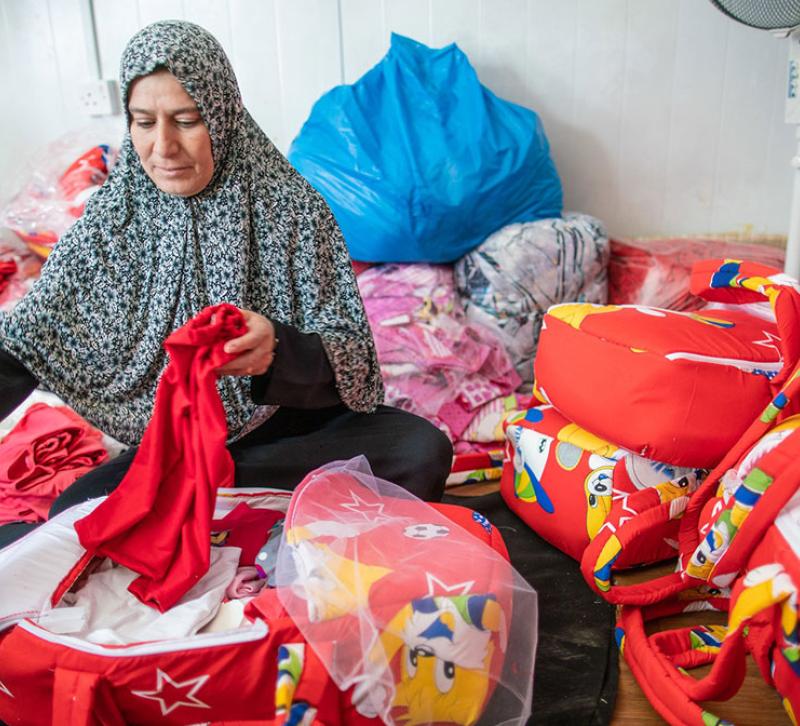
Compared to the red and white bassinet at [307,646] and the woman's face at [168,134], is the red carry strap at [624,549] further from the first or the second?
the woman's face at [168,134]

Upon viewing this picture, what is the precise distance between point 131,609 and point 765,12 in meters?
1.53

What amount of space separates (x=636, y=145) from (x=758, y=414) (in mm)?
1210

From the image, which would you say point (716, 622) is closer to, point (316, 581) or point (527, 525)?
point (527, 525)

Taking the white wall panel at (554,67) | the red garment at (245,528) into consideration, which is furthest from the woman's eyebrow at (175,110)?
the white wall panel at (554,67)

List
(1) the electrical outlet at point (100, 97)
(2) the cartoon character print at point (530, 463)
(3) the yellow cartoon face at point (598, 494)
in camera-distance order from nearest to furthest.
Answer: (3) the yellow cartoon face at point (598, 494) < (2) the cartoon character print at point (530, 463) < (1) the electrical outlet at point (100, 97)

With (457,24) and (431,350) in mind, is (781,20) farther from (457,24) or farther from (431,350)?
(431,350)

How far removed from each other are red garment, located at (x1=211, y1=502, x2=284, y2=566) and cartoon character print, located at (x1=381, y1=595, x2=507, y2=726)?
28 cm

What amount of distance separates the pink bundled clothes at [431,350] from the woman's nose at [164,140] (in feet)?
2.54

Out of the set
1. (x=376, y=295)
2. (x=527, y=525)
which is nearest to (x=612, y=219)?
(x=376, y=295)

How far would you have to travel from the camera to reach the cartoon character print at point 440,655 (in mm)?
805

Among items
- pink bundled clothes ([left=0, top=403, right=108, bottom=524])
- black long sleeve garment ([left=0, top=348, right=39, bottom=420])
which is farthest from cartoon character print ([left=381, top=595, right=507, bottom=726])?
pink bundled clothes ([left=0, top=403, right=108, bottom=524])

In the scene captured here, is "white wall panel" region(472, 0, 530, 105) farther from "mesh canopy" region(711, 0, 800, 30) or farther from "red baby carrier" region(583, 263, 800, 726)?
"red baby carrier" region(583, 263, 800, 726)

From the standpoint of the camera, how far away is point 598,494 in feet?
4.09

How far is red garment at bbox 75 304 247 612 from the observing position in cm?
93
